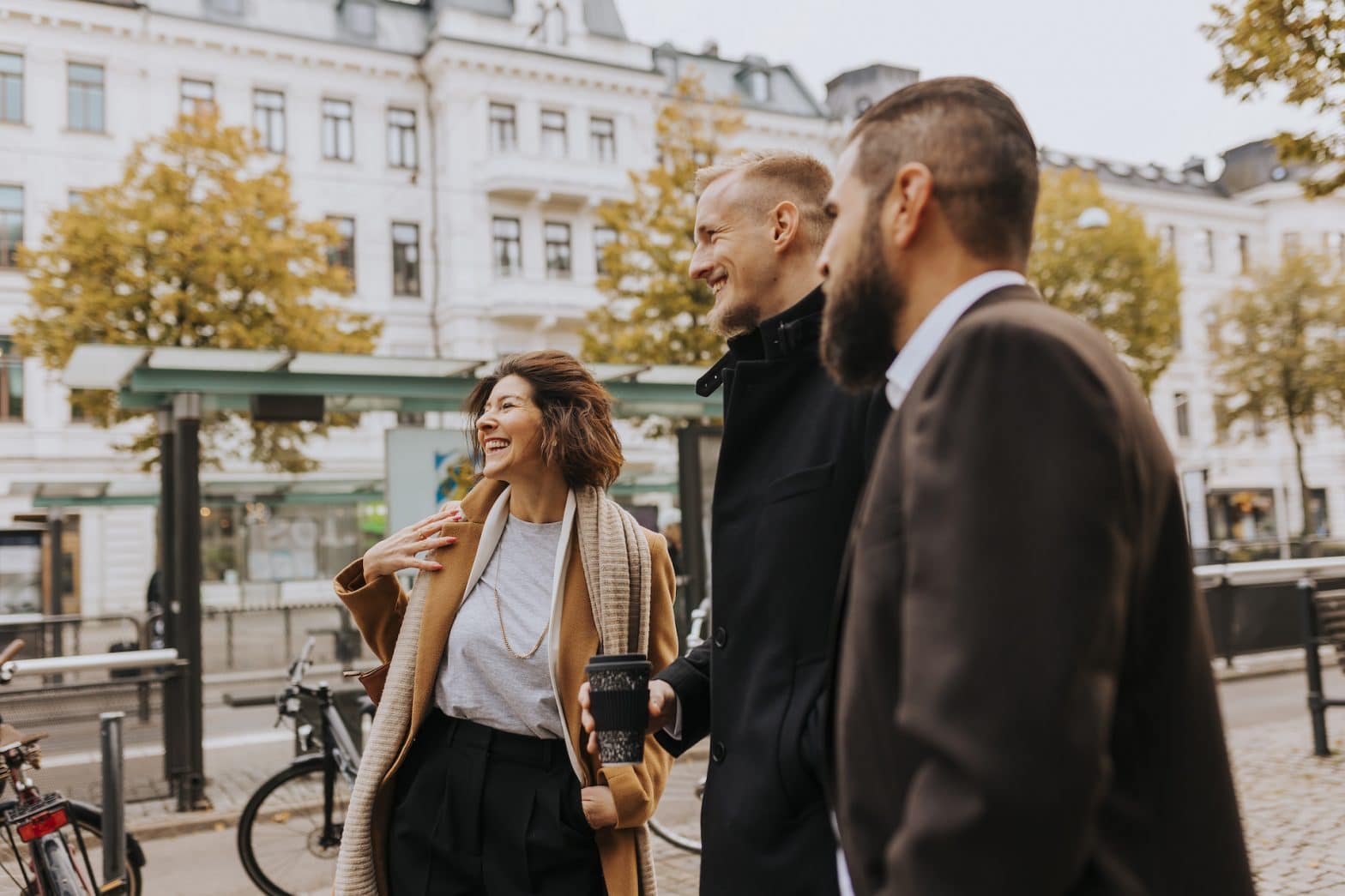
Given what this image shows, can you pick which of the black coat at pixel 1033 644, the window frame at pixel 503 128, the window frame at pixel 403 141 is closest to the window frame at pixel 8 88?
the window frame at pixel 403 141

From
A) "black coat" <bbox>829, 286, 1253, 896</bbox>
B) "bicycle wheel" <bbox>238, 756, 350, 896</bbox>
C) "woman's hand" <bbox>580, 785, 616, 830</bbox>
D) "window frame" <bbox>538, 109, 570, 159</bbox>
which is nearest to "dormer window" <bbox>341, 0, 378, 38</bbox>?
"window frame" <bbox>538, 109, 570, 159</bbox>

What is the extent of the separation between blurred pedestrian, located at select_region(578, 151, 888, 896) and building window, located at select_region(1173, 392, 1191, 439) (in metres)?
49.5

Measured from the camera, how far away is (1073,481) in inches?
44.8

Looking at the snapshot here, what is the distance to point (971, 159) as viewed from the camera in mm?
1377

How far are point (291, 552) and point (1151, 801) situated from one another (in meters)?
18.9

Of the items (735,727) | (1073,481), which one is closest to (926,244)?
(1073,481)

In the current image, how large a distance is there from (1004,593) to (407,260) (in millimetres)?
34384

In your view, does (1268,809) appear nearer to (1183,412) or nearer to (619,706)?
(619,706)

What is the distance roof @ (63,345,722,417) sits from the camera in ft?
30.4

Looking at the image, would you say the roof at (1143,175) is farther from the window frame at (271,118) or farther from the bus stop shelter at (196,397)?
the bus stop shelter at (196,397)

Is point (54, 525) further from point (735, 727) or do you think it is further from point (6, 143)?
point (735, 727)

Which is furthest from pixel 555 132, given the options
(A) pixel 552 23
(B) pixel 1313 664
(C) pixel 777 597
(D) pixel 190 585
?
(C) pixel 777 597

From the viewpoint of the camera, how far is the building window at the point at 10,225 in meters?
28.8

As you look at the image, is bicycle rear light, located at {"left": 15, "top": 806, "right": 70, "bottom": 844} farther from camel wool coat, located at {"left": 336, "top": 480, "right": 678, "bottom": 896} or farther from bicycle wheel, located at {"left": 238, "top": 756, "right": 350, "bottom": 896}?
camel wool coat, located at {"left": 336, "top": 480, "right": 678, "bottom": 896}
